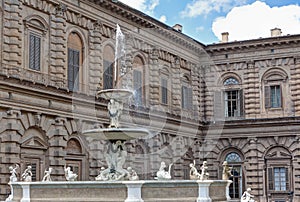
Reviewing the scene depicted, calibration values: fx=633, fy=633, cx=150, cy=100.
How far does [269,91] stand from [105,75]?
496 inches

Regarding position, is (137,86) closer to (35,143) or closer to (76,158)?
(76,158)

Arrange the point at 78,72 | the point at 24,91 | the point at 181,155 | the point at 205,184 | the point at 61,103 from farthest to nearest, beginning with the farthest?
1. the point at 181,155
2. the point at 78,72
3. the point at 61,103
4. the point at 24,91
5. the point at 205,184

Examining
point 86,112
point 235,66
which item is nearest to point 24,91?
point 86,112

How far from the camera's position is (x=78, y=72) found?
29.9 meters

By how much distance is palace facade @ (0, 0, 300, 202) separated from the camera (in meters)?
25.8

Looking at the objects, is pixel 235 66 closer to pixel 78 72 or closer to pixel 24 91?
pixel 78 72

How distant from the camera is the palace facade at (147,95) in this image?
1017 inches

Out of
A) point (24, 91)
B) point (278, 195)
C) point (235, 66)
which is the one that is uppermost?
point (235, 66)

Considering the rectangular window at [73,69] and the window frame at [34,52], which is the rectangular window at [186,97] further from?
the window frame at [34,52]

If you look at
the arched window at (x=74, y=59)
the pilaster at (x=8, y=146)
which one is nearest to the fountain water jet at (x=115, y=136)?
the pilaster at (x=8, y=146)

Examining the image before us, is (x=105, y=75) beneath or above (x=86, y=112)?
above

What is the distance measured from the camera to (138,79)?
34.9m

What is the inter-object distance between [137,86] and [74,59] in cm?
590

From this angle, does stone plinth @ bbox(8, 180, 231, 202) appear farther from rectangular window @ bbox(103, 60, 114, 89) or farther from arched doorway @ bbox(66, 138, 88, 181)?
rectangular window @ bbox(103, 60, 114, 89)
